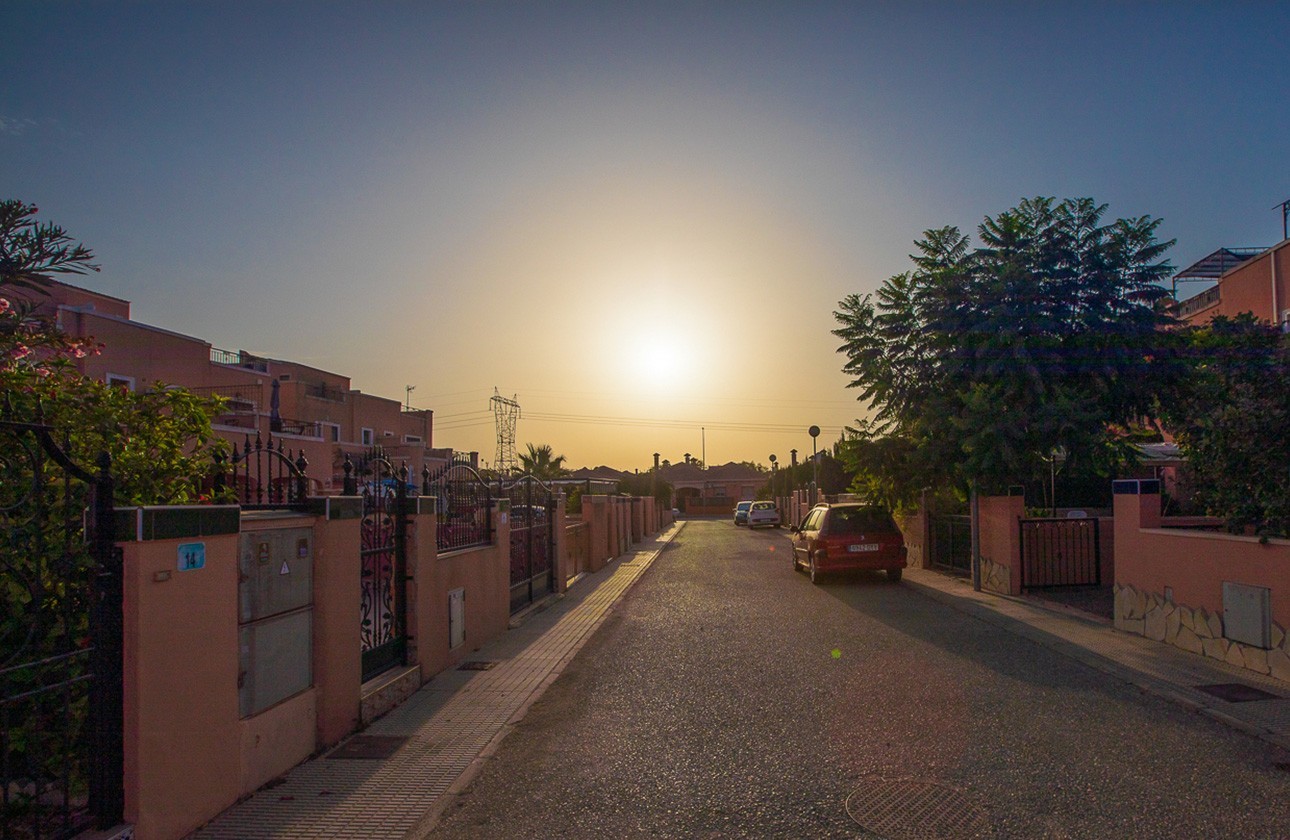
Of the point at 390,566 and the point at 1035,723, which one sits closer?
the point at 1035,723

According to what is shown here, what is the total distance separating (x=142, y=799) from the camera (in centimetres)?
455

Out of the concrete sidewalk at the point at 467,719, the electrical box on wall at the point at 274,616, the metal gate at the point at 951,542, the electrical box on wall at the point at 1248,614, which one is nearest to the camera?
the concrete sidewalk at the point at 467,719

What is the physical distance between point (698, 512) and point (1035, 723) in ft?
256

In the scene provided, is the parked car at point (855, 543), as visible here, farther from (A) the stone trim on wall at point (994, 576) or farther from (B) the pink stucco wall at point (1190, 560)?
(B) the pink stucco wall at point (1190, 560)

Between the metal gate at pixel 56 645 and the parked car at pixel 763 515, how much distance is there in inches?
1871

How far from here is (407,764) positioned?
6340 millimetres

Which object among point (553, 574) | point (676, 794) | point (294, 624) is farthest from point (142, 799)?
point (553, 574)

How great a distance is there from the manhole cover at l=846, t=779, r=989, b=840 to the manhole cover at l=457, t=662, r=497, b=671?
5.33 meters

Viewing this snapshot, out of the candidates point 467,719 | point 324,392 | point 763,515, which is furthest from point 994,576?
point 324,392

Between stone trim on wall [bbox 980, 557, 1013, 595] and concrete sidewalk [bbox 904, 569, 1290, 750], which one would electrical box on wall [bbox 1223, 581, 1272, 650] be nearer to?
concrete sidewalk [bbox 904, 569, 1290, 750]

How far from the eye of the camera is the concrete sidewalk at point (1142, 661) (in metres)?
7.18

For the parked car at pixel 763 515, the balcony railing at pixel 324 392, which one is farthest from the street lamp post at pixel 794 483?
the balcony railing at pixel 324 392

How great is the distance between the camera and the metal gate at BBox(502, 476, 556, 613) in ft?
48.1

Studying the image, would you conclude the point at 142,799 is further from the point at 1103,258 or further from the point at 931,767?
the point at 1103,258
